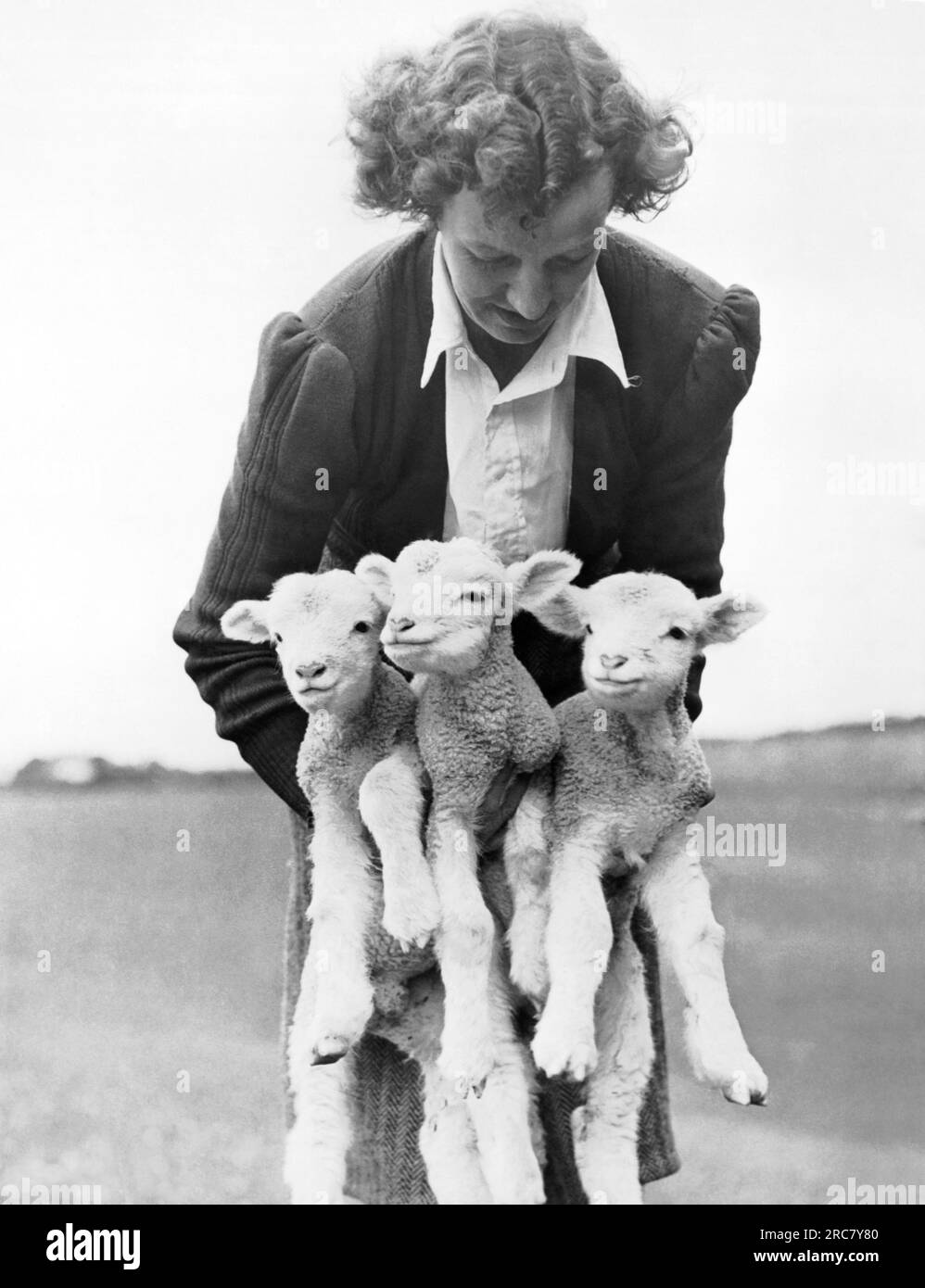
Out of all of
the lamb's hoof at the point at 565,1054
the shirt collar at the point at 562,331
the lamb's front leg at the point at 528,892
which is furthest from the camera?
the shirt collar at the point at 562,331

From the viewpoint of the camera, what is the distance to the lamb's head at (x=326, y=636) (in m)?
1.91

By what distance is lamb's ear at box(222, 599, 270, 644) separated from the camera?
78.4 inches

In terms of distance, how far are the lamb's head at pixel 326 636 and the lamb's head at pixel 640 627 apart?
22 centimetres

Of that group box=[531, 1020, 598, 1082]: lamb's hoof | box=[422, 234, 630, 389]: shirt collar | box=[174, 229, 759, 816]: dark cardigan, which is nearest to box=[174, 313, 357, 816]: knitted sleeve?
box=[174, 229, 759, 816]: dark cardigan

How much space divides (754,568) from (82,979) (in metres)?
1.13

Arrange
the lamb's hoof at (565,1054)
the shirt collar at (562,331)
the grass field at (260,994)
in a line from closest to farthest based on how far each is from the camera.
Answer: the lamb's hoof at (565,1054)
the shirt collar at (562,331)
the grass field at (260,994)

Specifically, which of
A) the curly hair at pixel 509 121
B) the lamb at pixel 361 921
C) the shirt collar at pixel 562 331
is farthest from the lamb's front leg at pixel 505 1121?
the curly hair at pixel 509 121

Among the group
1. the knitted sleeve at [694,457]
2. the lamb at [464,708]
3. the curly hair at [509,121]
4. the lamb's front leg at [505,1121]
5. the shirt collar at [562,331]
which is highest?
the curly hair at [509,121]

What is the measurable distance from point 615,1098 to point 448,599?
0.67m

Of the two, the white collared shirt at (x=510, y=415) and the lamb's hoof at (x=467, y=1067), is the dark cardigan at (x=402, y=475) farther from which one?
the lamb's hoof at (x=467, y=1067)

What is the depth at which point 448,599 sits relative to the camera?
1.90m

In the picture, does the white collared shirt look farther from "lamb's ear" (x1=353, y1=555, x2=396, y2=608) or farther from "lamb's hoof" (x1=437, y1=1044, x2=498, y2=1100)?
"lamb's hoof" (x1=437, y1=1044, x2=498, y2=1100)

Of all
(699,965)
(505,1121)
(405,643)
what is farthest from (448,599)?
(505,1121)
